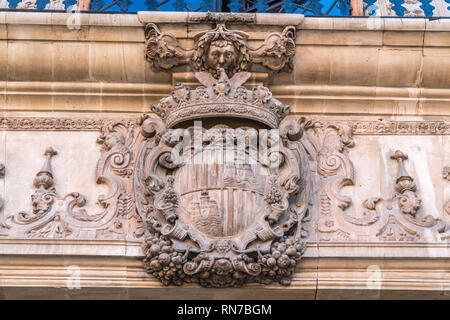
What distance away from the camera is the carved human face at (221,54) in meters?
5.80

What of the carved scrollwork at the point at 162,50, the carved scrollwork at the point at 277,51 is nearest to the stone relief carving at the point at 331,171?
the carved scrollwork at the point at 277,51

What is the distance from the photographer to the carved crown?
5.58 metres

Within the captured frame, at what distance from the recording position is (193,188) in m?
5.34

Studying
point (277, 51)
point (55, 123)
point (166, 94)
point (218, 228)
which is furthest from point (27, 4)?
point (218, 228)

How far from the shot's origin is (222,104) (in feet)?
18.3

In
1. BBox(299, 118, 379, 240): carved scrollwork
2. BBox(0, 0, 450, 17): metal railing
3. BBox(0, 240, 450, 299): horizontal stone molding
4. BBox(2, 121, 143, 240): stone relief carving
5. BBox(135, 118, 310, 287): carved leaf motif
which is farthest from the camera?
BBox(0, 0, 450, 17): metal railing

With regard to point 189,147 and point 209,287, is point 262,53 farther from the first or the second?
point 209,287

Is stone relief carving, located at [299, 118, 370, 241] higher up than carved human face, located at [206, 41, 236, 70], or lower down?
lower down

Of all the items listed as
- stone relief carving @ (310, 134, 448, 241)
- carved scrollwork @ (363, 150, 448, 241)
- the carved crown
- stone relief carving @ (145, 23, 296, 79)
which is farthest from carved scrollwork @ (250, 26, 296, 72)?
carved scrollwork @ (363, 150, 448, 241)

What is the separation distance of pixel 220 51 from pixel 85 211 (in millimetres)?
1494

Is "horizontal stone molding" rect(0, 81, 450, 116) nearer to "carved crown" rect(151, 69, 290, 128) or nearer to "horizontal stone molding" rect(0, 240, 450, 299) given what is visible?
"carved crown" rect(151, 69, 290, 128)

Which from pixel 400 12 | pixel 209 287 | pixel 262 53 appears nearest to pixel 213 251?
pixel 209 287

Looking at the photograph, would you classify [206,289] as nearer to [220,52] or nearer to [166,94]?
[166,94]
